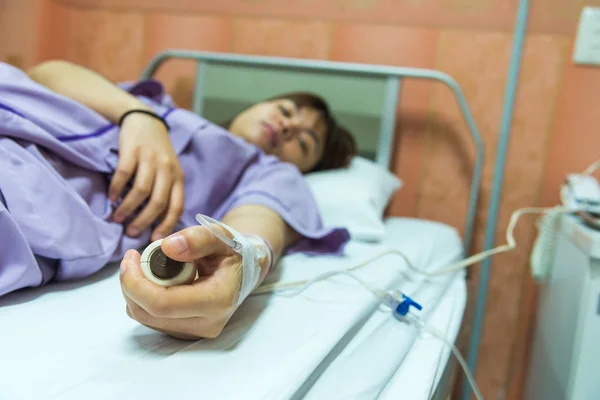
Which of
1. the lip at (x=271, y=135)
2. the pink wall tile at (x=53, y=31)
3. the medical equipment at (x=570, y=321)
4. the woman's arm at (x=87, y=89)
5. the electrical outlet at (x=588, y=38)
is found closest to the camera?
the medical equipment at (x=570, y=321)

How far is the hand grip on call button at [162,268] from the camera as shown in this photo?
527 millimetres

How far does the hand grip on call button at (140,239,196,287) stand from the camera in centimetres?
53

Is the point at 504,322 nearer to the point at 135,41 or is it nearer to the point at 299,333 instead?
the point at 299,333

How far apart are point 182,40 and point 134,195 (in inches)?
43.1

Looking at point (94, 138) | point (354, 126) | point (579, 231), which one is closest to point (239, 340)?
point (94, 138)

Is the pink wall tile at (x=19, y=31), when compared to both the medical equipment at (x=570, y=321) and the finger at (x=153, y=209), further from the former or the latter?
the medical equipment at (x=570, y=321)

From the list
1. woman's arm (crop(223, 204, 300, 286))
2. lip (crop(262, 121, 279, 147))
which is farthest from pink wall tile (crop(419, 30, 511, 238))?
woman's arm (crop(223, 204, 300, 286))

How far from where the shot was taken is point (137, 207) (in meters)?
0.83

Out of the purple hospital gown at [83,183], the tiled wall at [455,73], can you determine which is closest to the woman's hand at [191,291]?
the purple hospital gown at [83,183]

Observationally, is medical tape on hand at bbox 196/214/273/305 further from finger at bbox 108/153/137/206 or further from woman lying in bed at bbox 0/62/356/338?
finger at bbox 108/153/137/206

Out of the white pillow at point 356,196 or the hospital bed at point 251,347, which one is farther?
the white pillow at point 356,196

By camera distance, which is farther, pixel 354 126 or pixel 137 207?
pixel 354 126

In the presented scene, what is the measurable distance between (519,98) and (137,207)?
1094mm

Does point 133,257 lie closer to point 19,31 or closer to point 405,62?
point 405,62
